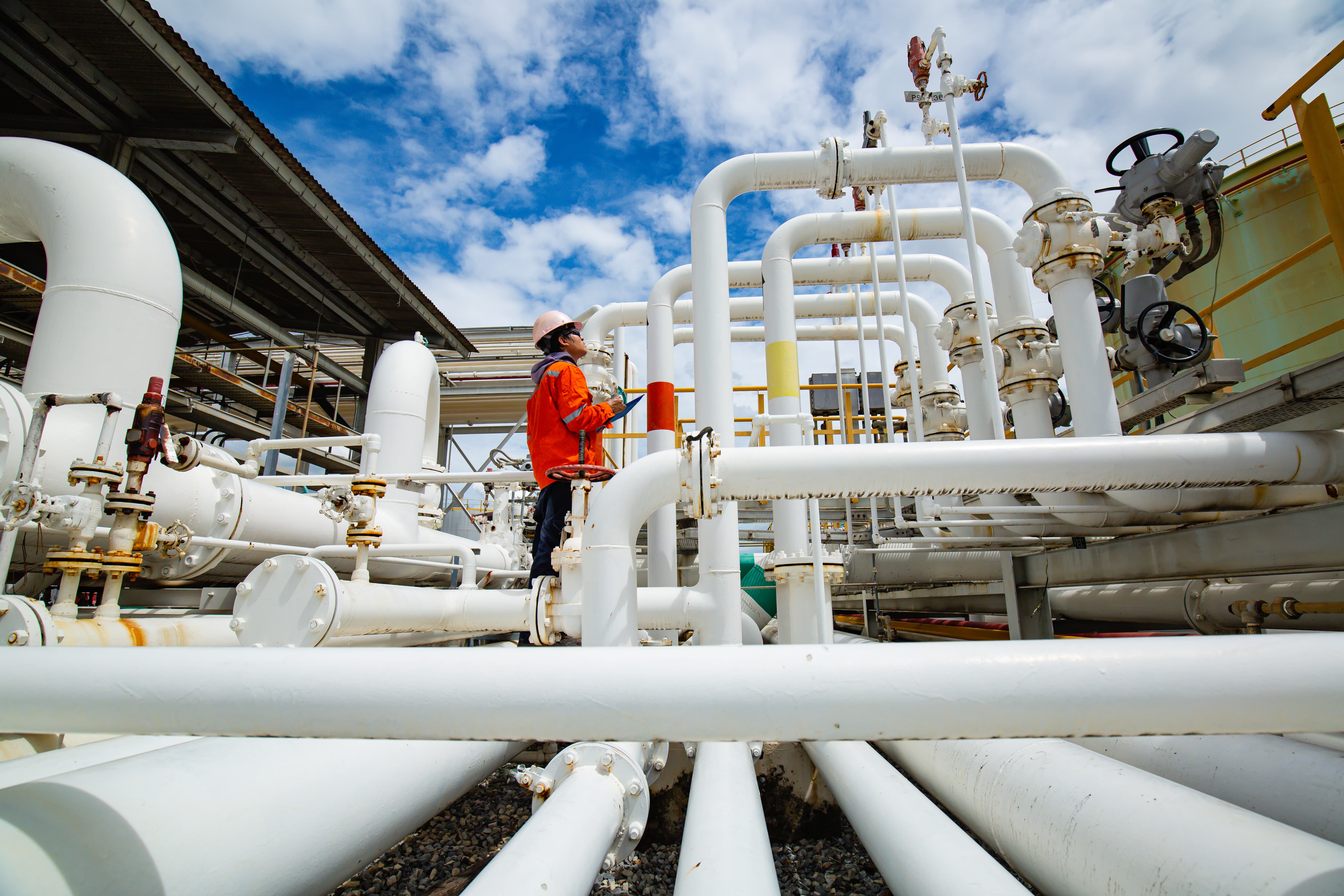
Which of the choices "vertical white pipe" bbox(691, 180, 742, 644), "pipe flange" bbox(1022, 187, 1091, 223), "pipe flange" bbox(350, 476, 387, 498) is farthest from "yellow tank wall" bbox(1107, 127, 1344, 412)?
"pipe flange" bbox(350, 476, 387, 498)

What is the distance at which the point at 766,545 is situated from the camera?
6.05m

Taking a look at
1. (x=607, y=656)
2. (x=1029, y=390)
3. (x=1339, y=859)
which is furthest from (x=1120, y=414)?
(x=607, y=656)

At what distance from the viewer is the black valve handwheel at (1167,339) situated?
2.96 m

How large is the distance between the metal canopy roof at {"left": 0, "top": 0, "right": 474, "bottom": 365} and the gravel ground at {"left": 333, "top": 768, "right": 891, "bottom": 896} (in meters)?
4.85

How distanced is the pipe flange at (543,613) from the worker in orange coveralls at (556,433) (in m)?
0.12

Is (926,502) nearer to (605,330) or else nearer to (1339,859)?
(1339,859)

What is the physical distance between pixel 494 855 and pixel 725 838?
77cm

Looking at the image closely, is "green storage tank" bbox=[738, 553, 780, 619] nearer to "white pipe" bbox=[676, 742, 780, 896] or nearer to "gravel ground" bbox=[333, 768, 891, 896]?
"gravel ground" bbox=[333, 768, 891, 896]

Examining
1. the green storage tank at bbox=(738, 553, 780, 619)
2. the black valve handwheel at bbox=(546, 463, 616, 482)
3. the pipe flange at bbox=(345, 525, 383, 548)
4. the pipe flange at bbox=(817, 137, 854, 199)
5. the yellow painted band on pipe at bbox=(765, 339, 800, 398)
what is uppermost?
the pipe flange at bbox=(817, 137, 854, 199)

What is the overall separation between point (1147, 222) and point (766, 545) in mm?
3774

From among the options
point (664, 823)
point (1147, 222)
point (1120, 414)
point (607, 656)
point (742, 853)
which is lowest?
point (664, 823)

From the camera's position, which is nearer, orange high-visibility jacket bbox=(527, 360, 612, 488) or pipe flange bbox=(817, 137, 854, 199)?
orange high-visibility jacket bbox=(527, 360, 612, 488)

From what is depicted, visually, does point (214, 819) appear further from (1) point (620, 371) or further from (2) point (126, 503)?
(1) point (620, 371)

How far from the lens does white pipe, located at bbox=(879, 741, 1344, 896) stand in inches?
28.3
